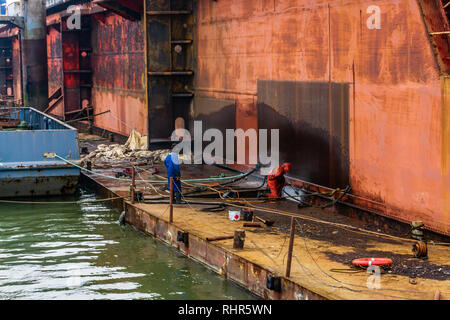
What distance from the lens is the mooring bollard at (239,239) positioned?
1015 cm

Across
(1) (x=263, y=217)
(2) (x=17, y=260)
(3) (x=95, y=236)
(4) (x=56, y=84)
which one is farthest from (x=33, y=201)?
(4) (x=56, y=84)

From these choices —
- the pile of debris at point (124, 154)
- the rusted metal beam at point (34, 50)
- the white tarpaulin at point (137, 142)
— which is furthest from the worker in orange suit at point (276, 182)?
the rusted metal beam at point (34, 50)

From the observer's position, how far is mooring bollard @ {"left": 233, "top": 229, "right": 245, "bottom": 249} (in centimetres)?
1015

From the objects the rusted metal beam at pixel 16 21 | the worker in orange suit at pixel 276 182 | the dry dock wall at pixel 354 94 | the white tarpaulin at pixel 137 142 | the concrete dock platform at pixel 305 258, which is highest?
the rusted metal beam at pixel 16 21

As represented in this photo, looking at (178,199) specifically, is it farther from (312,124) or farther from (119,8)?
(119,8)

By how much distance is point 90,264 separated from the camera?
37.7 feet

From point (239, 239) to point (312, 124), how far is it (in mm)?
4444

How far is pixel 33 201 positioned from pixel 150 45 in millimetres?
5867

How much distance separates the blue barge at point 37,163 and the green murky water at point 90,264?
97 cm

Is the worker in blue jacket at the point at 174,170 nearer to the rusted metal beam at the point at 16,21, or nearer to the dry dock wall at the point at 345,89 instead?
the dry dock wall at the point at 345,89

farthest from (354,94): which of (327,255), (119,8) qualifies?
(119,8)

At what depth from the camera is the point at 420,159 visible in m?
10.7

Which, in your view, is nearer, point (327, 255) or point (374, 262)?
point (374, 262)
